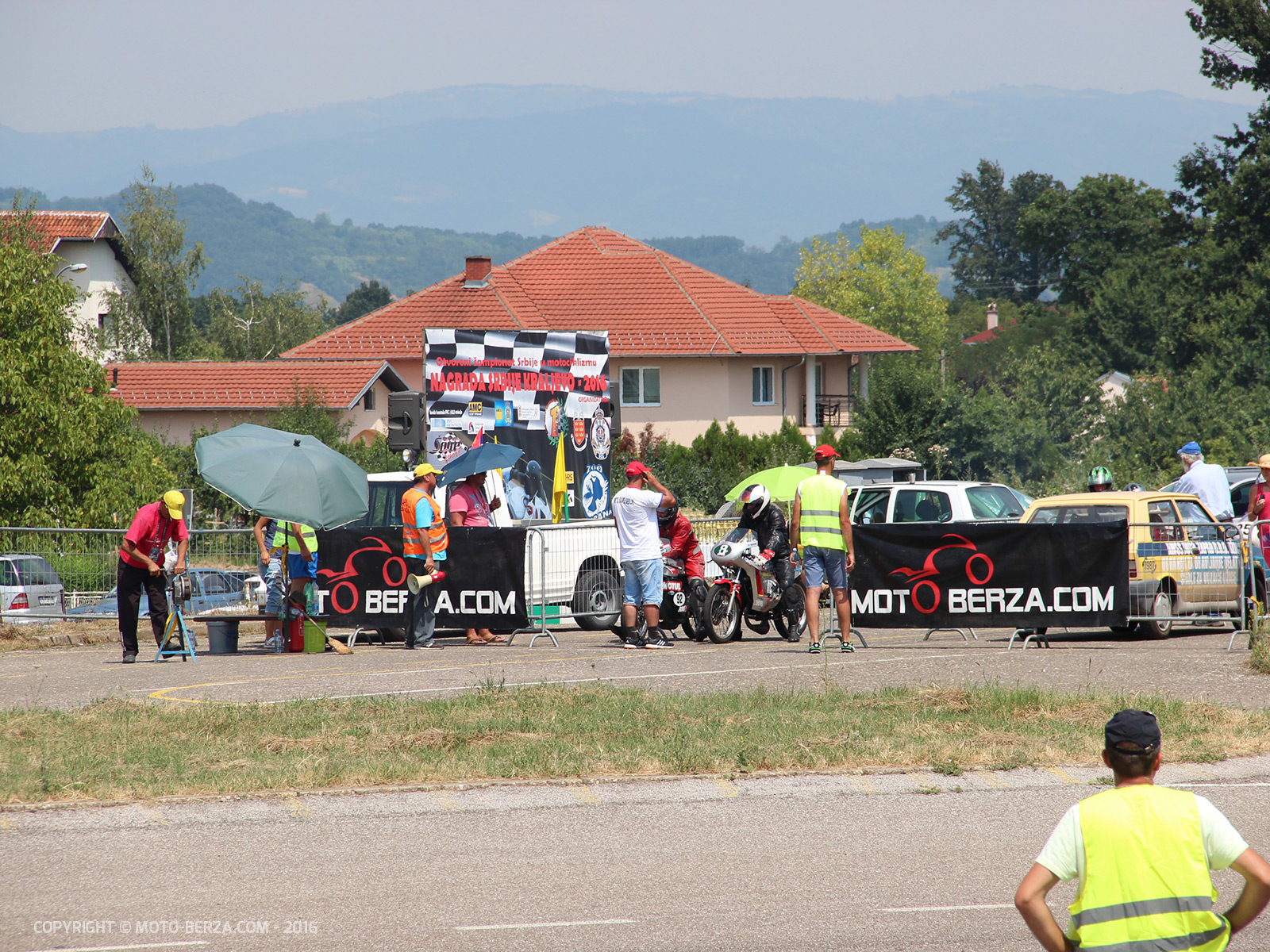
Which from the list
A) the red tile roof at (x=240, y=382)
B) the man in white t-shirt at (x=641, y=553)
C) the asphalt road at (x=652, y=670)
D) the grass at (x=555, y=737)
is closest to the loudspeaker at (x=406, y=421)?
the asphalt road at (x=652, y=670)

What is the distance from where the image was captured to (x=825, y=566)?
13.8 meters

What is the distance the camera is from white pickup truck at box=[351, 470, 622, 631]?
1584cm

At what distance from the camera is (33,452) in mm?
25781

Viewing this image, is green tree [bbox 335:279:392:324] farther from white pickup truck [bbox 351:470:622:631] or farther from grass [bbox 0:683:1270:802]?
grass [bbox 0:683:1270:802]

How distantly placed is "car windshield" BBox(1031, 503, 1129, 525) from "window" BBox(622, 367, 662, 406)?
3918cm

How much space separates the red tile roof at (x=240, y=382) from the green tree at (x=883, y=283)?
218ft

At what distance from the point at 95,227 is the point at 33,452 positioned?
43.4 metres

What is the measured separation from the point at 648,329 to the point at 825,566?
41.8m

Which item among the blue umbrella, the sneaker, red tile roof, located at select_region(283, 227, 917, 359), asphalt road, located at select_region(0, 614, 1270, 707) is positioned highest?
red tile roof, located at select_region(283, 227, 917, 359)

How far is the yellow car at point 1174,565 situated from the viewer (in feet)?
47.9

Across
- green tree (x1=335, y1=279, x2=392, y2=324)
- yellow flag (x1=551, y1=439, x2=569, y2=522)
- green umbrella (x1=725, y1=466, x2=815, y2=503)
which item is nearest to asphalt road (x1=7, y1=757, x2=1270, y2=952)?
green umbrella (x1=725, y1=466, x2=815, y2=503)

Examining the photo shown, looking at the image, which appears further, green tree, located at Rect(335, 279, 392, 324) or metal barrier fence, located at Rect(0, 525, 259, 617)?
green tree, located at Rect(335, 279, 392, 324)

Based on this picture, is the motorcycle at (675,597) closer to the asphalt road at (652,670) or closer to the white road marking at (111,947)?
the asphalt road at (652,670)

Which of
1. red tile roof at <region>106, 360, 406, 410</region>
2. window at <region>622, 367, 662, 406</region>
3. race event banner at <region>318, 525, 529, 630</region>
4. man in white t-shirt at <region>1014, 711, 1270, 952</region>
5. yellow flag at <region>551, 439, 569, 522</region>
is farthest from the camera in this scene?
window at <region>622, 367, 662, 406</region>
